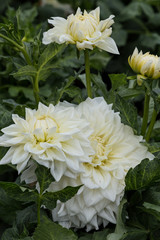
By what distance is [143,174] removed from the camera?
68cm

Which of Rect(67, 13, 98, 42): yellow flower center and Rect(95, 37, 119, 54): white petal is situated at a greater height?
Rect(67, 13, 98, 42): yellow flower center

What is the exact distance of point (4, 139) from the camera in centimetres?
64

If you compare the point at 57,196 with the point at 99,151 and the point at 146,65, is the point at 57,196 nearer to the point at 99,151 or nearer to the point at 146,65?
the point at 99,151

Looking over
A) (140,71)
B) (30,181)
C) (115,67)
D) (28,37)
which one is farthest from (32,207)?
(115,67)

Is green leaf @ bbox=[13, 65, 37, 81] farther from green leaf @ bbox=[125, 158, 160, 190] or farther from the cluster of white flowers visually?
green leaf @ bbox=[125, 158, 160, 190]

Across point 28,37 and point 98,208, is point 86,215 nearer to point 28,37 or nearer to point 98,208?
point 98,208

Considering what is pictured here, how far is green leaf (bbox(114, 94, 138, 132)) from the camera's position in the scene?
753 mm

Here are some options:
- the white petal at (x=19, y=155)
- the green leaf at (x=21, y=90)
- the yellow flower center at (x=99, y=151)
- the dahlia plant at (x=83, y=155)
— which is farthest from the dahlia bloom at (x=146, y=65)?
the green leaf at (x=21, y=90)

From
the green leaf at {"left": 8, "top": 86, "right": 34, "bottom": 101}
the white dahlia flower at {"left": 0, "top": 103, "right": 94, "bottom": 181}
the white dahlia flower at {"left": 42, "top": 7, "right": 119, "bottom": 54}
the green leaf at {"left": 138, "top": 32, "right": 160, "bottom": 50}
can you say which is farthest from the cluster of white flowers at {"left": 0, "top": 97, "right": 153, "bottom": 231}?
the green leaf at {"left": 138, "top": 32, "right": 160, "bottom": 50}

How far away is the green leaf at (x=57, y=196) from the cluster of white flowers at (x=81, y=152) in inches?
0.8

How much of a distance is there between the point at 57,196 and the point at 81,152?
83 millimetres

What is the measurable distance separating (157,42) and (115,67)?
0.57ft

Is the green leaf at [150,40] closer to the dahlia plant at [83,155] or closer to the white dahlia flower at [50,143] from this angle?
the dahlia plant at [83,155]

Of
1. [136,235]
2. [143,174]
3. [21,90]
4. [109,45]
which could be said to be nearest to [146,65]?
[109,45]
